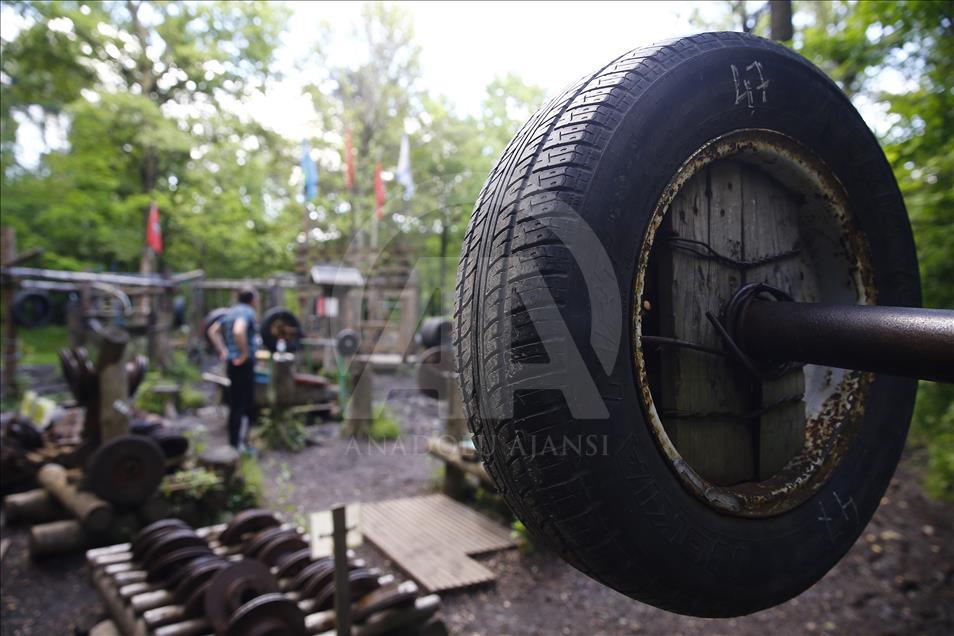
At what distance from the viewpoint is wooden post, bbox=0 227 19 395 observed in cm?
829

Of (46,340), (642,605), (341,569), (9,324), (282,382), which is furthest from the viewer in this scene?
(46,340)

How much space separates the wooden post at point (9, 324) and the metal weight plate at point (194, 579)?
7.79 meters

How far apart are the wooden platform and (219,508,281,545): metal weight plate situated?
3.14 ft

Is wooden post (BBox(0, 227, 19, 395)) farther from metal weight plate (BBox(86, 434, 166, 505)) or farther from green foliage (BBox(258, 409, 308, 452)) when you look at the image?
metal weight plate (BBox(86, 434, 166, 505))

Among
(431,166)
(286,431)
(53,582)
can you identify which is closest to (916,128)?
(53,582)

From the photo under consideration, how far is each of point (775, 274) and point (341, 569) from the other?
2014mm

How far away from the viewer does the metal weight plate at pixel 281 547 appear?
321cm

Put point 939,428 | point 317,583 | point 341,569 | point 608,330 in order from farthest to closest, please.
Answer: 1. point 939,428
2. point 317,583
3. point 341,569
4. point 608,330

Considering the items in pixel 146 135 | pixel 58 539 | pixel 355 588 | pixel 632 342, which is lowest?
pixel 58 539

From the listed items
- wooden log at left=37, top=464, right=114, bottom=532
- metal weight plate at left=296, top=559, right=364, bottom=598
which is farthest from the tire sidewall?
wooden log at left=37, top=464, right=114, bottom=532

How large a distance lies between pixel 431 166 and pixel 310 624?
620 inches

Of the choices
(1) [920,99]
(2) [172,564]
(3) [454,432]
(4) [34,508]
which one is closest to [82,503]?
(4) [34,508]

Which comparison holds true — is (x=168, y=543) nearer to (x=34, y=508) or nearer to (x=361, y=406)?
(x=34, y=508)

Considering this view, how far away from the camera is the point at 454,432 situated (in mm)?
5719
